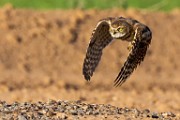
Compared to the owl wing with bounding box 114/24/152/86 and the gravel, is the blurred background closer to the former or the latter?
the gravel

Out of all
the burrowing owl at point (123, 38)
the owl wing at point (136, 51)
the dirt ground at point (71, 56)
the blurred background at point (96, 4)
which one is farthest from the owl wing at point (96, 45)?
the blurred background at point (96, 4)

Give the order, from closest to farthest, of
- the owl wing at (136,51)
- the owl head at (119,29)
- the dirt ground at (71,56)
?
the owl wing at (136,51) < the owl head at (119,29) < the dirt ground at (71,56)

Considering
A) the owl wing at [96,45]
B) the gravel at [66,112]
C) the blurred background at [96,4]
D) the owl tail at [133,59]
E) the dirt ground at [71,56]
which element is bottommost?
the gravel at [66,112]

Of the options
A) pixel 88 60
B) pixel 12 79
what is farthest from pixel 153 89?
pixel 88 60

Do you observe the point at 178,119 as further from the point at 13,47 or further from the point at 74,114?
the point at 13,47

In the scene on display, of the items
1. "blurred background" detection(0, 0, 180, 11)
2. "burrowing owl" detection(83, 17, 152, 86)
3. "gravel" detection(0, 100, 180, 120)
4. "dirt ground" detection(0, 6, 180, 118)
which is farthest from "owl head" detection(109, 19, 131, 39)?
"blurred background" detection(0, 0, 180, 11)

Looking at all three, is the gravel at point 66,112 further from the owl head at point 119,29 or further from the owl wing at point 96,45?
the owl head at point 119,29

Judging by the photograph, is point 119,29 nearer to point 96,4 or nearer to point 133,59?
point 133,59
